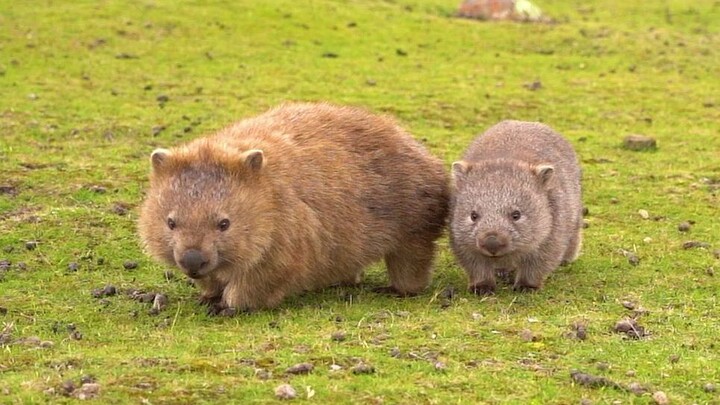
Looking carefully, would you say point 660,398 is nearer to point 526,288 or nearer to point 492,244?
point 492,244

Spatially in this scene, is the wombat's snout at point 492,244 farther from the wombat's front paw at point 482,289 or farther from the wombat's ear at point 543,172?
the wombat's ear at point 543,172

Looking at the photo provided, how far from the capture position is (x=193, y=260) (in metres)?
8.03

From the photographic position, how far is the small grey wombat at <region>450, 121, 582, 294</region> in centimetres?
954

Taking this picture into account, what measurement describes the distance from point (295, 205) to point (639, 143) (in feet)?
27.9

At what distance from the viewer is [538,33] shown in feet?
82.9

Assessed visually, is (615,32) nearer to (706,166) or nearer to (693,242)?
(706,166)

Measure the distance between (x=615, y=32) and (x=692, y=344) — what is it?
18.4 meters

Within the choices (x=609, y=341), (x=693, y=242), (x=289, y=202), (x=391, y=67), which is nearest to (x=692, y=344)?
(x=609, y=341)

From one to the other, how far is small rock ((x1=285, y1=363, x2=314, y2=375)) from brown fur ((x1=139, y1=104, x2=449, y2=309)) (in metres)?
1.33

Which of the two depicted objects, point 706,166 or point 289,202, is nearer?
point 289,202

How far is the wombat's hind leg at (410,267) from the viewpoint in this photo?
31.8 ft

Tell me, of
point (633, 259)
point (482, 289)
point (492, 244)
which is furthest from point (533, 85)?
point (492, 244)

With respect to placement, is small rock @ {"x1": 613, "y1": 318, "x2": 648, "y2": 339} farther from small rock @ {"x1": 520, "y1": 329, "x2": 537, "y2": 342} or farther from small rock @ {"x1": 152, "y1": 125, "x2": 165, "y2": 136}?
small rock @ {"x1": 152, "y1": 125, "x2": 165, "y2": 136}

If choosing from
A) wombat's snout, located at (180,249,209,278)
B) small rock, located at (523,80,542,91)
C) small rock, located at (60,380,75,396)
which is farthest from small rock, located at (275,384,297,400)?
small rock, located at (523,80,542,91)
